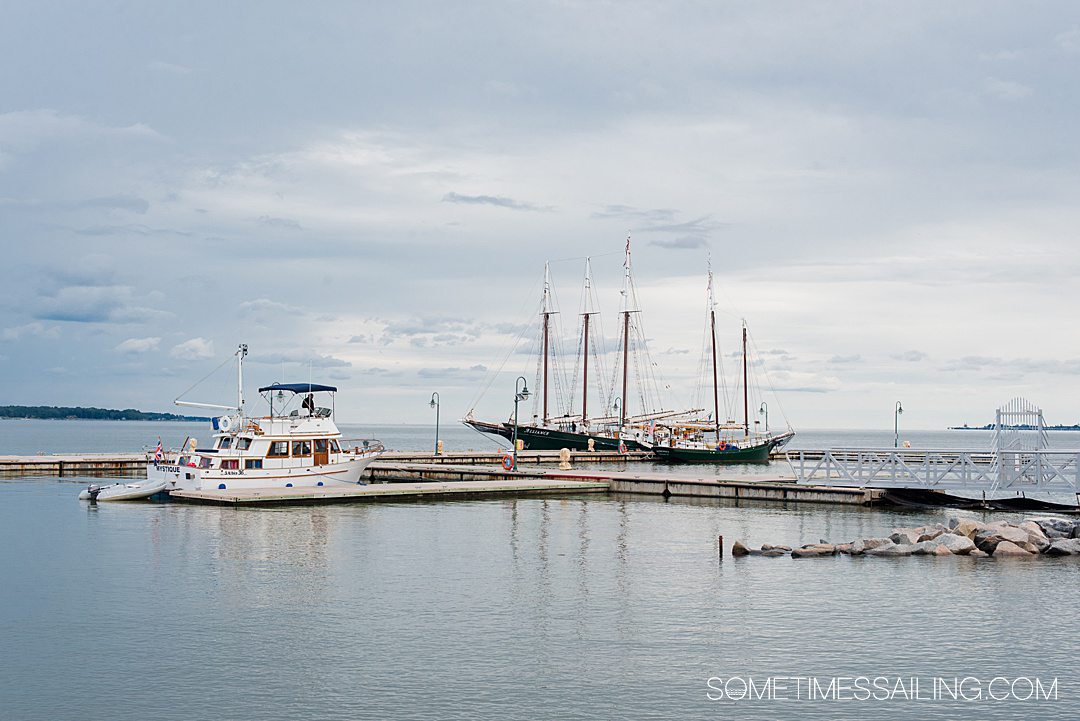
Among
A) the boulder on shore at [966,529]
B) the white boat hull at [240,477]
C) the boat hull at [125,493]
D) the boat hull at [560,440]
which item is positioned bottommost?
the boulder on shore at [966,529]

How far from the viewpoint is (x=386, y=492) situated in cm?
4872

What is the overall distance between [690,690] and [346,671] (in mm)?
5884

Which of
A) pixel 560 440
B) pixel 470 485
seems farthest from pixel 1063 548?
pixel 560 440

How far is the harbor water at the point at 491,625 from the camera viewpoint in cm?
1670

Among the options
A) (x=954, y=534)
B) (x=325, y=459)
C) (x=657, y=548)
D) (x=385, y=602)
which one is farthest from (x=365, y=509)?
(x=954, y=534)

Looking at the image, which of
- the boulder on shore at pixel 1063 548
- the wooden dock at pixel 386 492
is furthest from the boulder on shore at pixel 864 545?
the wooden dock at pixel 386 492

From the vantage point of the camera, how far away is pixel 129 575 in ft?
90.9

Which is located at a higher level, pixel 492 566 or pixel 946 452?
pixel 946 452

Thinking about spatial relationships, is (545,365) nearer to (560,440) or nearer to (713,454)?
(560,440)

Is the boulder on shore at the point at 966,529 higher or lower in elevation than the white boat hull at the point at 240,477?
lower

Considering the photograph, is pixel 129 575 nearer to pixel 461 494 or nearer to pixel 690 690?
pixel 690 690

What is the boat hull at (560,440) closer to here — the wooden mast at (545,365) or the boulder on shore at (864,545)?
the wooden mast at (545,365)

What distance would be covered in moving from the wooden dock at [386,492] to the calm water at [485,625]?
9.00 metres

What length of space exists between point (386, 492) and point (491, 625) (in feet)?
90.9
